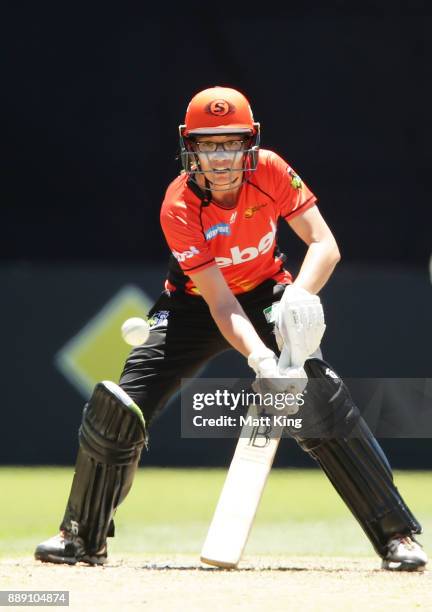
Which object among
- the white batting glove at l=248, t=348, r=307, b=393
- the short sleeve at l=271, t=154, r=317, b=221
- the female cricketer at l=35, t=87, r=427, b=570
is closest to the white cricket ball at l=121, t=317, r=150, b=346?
the female cricketer at l=35, t=87, r=427, b=570

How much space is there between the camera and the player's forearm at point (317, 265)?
14.9ft

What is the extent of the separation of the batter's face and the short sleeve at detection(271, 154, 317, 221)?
7.1 inches

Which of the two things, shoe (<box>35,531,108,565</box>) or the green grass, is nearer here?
shoe (<box>35,531,108,565</box>)

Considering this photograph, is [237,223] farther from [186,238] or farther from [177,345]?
[177,345]

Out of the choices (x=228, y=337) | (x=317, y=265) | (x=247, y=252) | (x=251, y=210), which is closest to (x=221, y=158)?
(x=251, y=210)

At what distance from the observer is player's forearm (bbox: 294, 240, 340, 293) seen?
14.9 ft

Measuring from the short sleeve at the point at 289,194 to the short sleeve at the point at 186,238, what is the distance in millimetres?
325

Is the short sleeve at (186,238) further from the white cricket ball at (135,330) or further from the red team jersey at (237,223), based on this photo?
the white cricket ball at (135,330)

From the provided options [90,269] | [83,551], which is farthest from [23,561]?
[90,269]

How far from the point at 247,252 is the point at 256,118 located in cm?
393

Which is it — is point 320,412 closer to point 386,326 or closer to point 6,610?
point 6,610

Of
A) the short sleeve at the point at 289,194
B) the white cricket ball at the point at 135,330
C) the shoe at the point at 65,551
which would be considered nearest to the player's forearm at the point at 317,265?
the short sleeve at the point at 289,194

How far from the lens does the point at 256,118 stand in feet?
27.9

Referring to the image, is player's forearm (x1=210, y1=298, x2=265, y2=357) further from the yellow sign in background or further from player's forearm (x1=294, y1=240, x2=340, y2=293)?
the yellow sign in background
